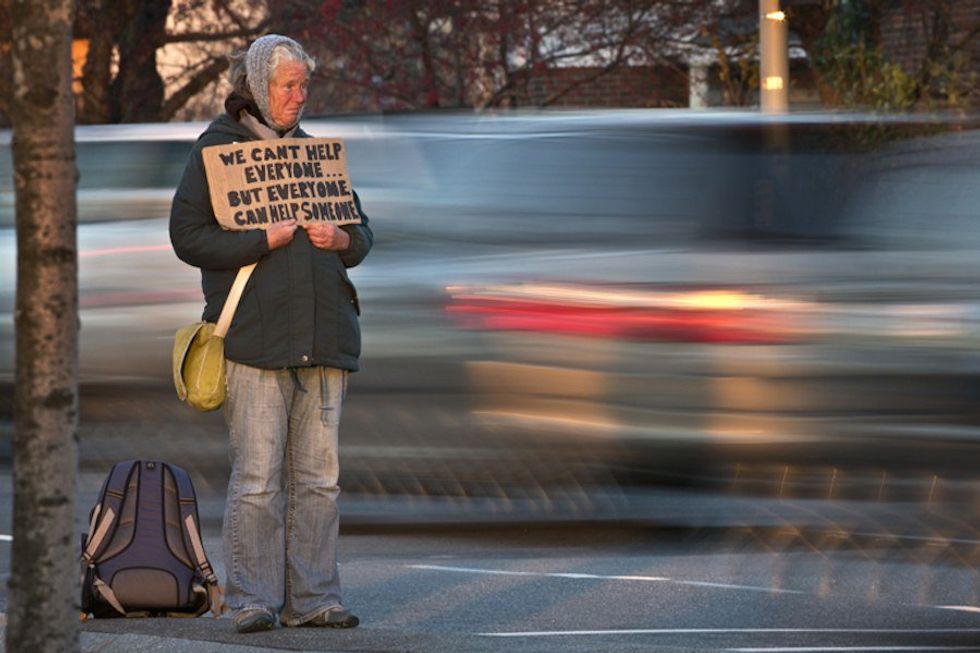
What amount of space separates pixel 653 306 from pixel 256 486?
226cm

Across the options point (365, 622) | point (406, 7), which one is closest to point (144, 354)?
point (365, 622)

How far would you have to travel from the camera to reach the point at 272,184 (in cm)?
581

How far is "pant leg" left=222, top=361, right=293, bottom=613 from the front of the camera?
5.79 metres

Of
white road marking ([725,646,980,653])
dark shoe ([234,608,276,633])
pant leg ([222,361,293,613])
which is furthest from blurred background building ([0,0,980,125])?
dark shoe ([234,608,276,633])

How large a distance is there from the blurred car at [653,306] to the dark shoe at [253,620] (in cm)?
220

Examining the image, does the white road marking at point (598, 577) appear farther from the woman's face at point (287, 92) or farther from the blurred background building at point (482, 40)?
the blurred background building at point (482, 40)

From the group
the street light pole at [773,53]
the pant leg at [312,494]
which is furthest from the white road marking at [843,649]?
the street light pole at [773,53]

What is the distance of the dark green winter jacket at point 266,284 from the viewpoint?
5730mm

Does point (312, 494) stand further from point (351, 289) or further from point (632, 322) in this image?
point (632, 322)

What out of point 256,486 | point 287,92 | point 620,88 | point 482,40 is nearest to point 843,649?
point 256,486

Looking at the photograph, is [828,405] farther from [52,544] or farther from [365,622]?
[52,544]

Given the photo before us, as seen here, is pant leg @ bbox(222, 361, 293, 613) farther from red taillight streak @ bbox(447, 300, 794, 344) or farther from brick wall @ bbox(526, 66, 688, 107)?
brick wall @ bbox(526, 66, 688, 107)

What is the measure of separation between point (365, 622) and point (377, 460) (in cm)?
166

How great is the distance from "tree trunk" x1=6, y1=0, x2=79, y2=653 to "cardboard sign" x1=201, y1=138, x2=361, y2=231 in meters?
1.42
